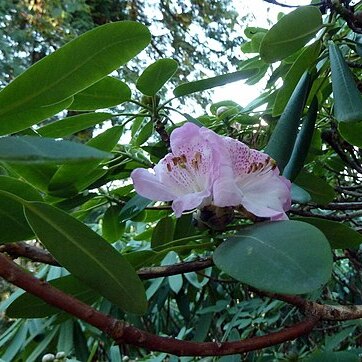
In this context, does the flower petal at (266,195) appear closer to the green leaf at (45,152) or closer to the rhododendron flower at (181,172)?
the rhododendron flower at (181,172)

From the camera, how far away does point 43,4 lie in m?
4.62

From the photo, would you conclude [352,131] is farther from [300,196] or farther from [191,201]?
[191,201]

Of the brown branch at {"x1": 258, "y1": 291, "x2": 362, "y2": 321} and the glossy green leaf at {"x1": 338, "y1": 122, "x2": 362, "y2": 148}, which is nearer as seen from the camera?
the brown branch at {"x1": 258, "y1": 291, "x2": 362, "y2": 321}

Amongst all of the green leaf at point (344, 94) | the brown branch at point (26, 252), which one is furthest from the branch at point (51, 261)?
the green leaf at point (344, 94)

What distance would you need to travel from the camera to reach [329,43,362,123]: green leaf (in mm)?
521

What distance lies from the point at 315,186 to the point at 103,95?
0.30 meters

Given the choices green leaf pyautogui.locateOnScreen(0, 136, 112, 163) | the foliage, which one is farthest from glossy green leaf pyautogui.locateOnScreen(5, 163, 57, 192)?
green leaf pyautogui.locateOnScreen(0, 136, 112, 163)

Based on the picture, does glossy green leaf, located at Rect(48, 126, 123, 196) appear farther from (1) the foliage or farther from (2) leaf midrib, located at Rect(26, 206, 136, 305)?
(2) leaf midrib, located at Rect(26, 206, 136, 305)

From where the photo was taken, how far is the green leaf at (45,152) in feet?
0.88

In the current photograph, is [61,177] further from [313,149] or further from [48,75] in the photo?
[313,149]

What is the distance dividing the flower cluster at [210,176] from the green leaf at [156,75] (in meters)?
0.15

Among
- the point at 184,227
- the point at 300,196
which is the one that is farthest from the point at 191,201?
the point at 184,227

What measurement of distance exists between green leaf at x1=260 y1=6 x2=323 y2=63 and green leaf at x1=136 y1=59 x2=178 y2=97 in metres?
0.12

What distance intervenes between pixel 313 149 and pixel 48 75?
475 millimetres
